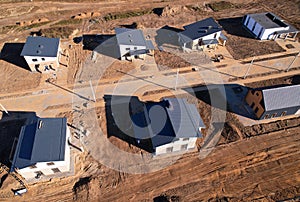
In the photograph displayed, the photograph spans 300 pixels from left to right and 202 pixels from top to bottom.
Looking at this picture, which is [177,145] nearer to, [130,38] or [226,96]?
[226,96]

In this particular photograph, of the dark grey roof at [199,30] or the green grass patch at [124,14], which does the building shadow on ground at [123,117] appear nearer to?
the dark grey roof at [199,30]

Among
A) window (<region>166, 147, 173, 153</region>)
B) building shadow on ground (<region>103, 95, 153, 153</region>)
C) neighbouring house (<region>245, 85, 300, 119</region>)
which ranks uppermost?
neighbouring house (<region>245, 85, 300, 119</region>)

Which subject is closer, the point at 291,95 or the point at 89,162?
the point at 89,162

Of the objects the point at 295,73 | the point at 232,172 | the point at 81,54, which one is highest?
the point at 81,54

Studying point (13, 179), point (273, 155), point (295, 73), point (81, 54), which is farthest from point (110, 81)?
point (295, 73)

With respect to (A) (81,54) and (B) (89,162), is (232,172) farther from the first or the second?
(A) (81,54)

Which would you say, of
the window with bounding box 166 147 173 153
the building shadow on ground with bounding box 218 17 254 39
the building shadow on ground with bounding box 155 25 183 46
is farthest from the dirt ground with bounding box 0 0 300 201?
the building shadow on ground with bounding box 218 17 254 39

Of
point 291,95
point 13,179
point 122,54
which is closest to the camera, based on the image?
point 13,179

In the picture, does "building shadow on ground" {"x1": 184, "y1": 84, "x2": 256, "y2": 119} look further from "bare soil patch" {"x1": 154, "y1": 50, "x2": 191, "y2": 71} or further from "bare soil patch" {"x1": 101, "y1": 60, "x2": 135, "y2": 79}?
"bare soil patch" {"x1": 101, "y1": 60, "x2": 135, "y2": 79}
